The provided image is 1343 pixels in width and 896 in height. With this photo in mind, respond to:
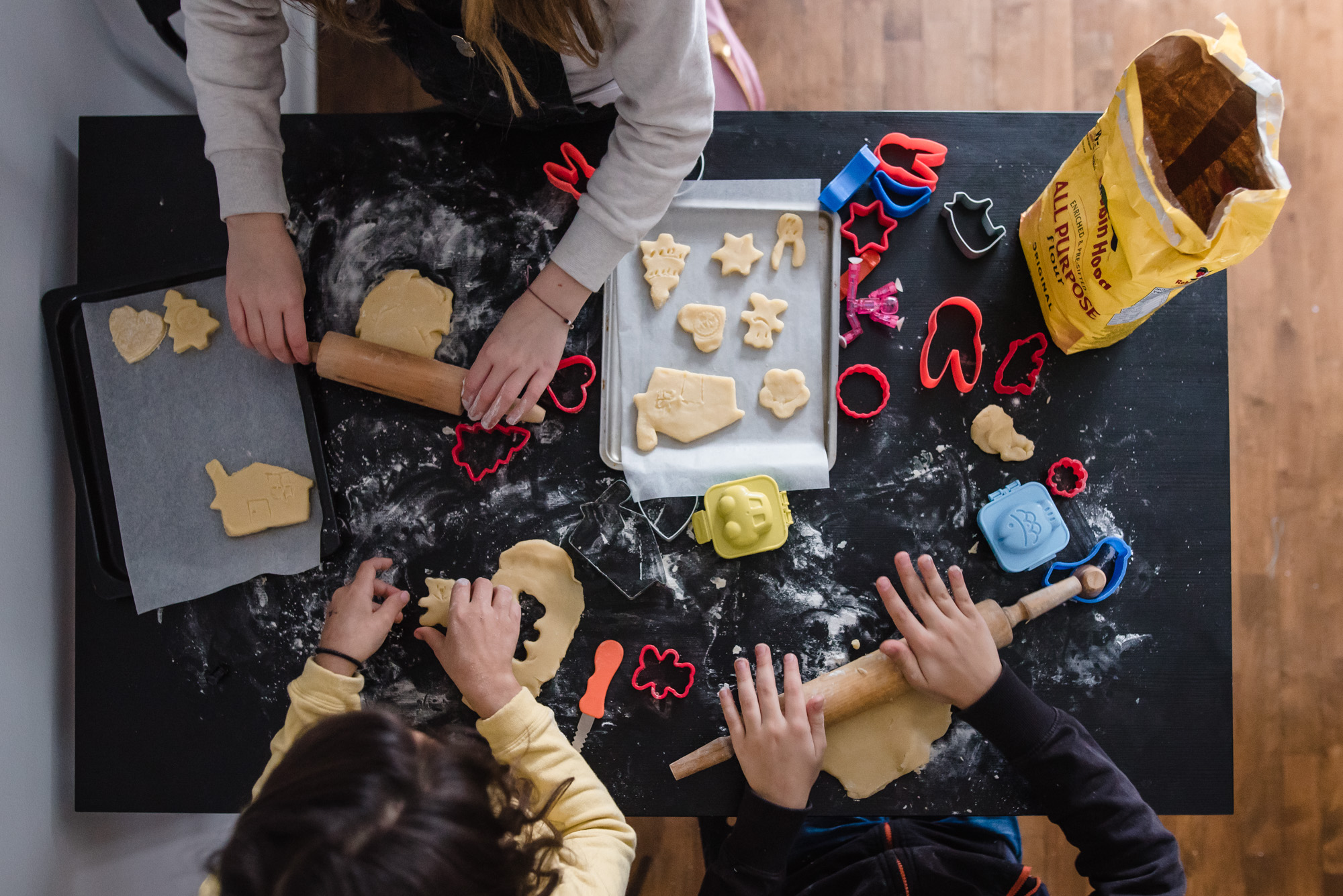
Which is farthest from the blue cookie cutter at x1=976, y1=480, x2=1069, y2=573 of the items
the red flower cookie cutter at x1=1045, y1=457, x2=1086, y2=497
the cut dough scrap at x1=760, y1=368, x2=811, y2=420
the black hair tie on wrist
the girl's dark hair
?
the black hair tie on wrist

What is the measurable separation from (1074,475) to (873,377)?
0.25 m

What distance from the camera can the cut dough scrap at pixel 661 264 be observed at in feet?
2.89

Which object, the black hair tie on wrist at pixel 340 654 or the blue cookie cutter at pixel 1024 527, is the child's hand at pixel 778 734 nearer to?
the blue cookie cutter at pixel 1024 527

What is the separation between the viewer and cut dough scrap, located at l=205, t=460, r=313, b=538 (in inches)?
33.6

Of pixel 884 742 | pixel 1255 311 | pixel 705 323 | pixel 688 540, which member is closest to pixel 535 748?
pixel 688 540

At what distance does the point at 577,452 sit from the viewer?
2.90ft

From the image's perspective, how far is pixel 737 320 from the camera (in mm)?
895

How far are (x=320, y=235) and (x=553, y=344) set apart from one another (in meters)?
0.31

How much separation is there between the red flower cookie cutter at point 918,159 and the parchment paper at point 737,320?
9cm

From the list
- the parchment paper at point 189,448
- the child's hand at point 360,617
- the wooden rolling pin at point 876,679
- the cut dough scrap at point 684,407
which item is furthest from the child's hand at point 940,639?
the parchment paper at point 189,448

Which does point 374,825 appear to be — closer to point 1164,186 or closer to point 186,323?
point 186,323

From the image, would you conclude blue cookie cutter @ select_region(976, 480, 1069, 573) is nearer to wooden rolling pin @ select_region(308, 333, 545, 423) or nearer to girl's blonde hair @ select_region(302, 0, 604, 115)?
wooden rolling pin @ select_region(308, 333, 545, 423)

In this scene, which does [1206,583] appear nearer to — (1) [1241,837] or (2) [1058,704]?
(2) [1058,704]

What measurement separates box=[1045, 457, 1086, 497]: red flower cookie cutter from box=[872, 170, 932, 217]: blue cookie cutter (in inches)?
13.0
